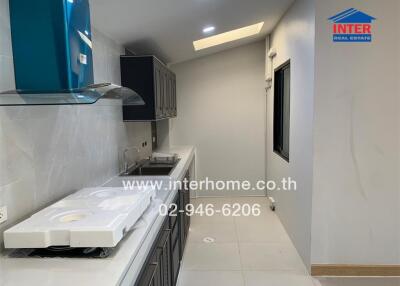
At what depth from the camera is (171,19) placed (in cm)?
280

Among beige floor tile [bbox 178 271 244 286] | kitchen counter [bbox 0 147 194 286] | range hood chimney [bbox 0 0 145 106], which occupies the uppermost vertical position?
range hood chimney [bbox 0 0 145 106]

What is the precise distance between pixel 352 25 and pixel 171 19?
1559mm

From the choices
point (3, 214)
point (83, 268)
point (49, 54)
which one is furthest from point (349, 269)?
point (49, 54)

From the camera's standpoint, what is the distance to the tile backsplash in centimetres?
146

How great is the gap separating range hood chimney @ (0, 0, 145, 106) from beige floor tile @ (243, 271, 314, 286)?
2.19m

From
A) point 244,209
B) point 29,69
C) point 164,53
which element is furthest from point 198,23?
point 244,209

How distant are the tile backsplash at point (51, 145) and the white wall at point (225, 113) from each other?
2366 mm

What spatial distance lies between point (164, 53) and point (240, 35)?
1.21 metres

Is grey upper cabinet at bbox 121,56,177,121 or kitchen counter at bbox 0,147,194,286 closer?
kitchen counter at bbox 0,147,194,286

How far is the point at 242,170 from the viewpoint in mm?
5414

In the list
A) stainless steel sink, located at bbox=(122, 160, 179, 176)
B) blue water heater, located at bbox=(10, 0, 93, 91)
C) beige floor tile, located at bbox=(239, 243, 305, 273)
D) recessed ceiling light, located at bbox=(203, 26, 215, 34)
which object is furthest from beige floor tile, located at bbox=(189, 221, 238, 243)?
blue water heater, located at bbox=(10, 0, 93, 91)

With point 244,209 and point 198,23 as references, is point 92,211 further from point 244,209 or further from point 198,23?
point 244,209

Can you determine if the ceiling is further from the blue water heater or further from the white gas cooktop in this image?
the white gas cooktop

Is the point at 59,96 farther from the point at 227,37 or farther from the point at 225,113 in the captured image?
the point at 225,113
